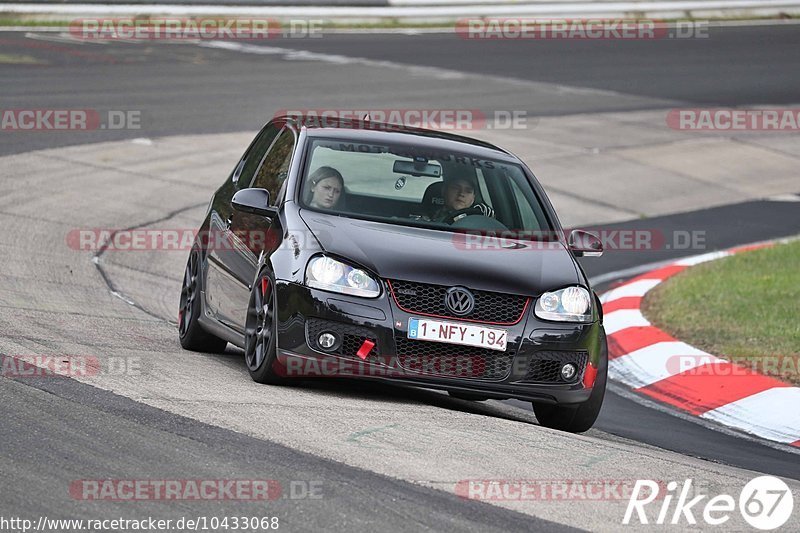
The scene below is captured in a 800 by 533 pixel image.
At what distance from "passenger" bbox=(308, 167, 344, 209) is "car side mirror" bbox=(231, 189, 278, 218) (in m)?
0.24

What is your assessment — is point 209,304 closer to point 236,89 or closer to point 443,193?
point 443,193

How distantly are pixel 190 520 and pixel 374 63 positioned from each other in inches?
836

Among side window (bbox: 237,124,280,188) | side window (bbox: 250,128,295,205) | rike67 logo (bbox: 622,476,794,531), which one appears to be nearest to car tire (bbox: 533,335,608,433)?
rike67 logo (bbox: 622,476,794,531)

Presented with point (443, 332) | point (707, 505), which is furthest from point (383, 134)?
point (707, 505)

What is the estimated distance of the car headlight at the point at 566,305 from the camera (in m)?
7.75

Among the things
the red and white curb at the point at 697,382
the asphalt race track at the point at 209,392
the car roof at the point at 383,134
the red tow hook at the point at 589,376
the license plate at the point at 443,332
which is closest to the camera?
the asphalt race track at the point at 209,392

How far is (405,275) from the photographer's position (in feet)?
24.8

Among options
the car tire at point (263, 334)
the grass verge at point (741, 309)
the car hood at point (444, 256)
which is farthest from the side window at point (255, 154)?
the grass verge at point (741, 309)

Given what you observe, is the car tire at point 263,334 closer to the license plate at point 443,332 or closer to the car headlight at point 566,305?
the license plate at point 443,332

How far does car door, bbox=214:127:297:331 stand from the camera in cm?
838

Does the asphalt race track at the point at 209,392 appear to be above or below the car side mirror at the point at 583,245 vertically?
below

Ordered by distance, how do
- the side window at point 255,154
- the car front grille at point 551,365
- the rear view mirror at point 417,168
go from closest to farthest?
1. the car front grille at point 551,365
2. the rear view mirror at point 417,168
3. the side window at point 255,154

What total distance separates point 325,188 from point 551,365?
172 cm

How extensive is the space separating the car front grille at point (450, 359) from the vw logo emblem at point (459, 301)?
0.18 m
